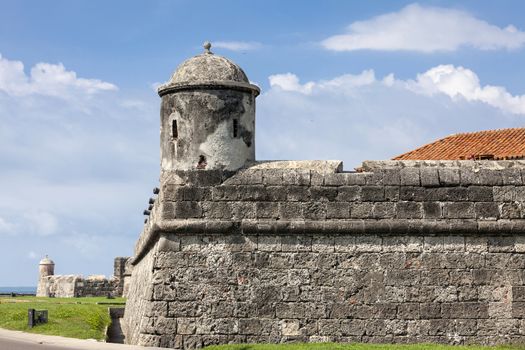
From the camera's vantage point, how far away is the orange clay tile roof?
23.4m

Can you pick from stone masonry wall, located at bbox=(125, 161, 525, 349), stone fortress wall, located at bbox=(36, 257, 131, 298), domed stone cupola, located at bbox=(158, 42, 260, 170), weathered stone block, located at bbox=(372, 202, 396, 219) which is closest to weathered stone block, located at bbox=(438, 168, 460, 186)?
stone masonry wall, located at bbox=(125, 161, 525, 349)

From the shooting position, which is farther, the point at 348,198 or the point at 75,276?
the point at 75,276

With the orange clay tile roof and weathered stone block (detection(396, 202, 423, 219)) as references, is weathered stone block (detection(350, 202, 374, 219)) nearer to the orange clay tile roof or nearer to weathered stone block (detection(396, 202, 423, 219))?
weathered stone block (detection(396, 202, 423, 219))

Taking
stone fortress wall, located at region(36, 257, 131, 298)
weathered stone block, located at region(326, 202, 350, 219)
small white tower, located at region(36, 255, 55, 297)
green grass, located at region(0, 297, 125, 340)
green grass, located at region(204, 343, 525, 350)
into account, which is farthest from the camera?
small white tower, located at region(36, 255, 55, 297)

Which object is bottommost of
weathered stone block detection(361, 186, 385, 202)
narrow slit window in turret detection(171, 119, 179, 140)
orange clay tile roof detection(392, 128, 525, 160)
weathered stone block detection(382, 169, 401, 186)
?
weathered stone block detection(361, 186, 385, 202)

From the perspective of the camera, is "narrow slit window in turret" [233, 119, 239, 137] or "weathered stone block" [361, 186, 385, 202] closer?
"weathered stone block" [361, 186, 385, 202]

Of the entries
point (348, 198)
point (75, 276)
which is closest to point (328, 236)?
point (348, 198)

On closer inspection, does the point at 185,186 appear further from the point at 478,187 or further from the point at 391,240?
the point at 478,187

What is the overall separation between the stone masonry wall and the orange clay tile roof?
34.7 ft

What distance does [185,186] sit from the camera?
12.5 metres

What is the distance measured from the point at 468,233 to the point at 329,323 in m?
2.43

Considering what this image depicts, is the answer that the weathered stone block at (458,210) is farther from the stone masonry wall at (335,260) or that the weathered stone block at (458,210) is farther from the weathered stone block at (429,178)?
the weathered stone block at (429,178)

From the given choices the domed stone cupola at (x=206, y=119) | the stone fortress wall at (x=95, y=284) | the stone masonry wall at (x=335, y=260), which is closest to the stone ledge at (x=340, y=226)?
the stone masonry wall at (x=335, y=260)

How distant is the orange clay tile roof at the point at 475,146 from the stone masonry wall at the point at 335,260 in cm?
1059
